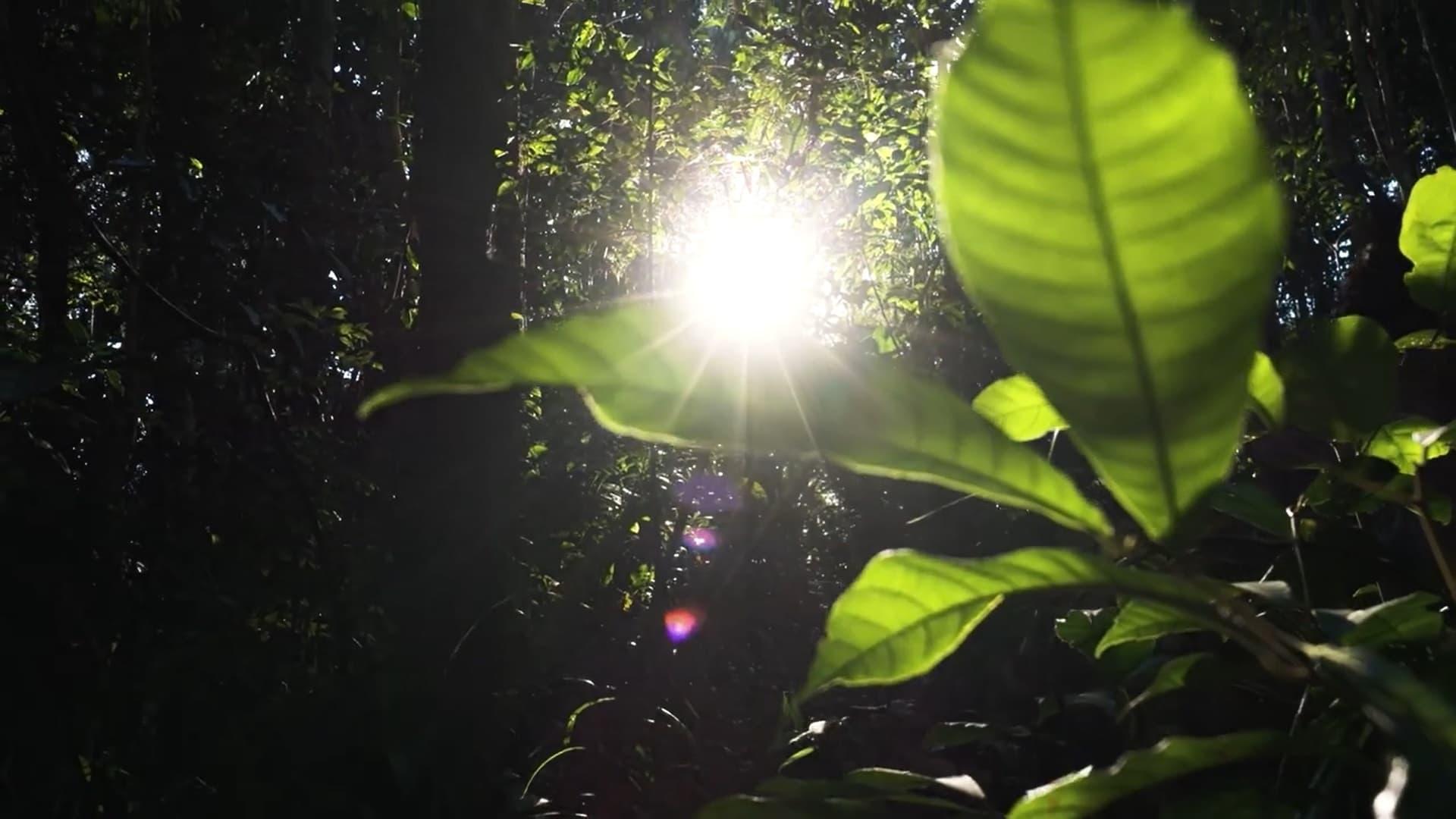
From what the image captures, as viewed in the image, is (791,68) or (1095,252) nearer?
(1095,252)

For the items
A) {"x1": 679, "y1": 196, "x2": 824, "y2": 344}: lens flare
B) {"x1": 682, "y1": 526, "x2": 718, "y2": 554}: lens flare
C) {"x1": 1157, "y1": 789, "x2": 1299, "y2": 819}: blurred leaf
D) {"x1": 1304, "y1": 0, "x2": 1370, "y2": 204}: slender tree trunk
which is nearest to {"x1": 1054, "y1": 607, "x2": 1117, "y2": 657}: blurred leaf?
{"x1": 1157, "y1": 789, "x2": 1299, "y2": 819}: blurred leaf

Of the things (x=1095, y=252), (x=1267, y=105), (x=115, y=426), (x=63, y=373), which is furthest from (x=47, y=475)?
(x=1267, y=105)

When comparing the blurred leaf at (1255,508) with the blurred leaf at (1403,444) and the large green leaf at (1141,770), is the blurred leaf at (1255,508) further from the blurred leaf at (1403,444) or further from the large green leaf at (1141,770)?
the large green leaf at (1141,770)

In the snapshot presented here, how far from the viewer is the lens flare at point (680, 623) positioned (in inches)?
142

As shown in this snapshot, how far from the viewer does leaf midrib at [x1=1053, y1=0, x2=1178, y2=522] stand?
22cm

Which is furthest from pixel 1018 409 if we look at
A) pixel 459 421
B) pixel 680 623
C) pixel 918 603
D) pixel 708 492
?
pixel 708 492

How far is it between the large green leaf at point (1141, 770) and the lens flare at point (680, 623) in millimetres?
3189

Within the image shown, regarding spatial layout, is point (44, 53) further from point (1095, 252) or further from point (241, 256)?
point (1095, 252)

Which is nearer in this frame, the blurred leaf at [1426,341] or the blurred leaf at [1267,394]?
the blurred leaf at [1267,394]

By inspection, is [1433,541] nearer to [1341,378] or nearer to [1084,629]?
[1341,378]

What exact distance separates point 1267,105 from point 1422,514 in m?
7.91

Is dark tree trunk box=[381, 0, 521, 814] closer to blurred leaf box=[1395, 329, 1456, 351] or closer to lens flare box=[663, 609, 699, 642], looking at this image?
lens flare box=[663, 609, 699, 642]

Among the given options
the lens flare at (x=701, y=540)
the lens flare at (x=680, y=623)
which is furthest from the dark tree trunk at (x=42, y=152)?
the lens flare at (x=701, y=540)

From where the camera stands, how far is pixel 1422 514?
450 millimetres
